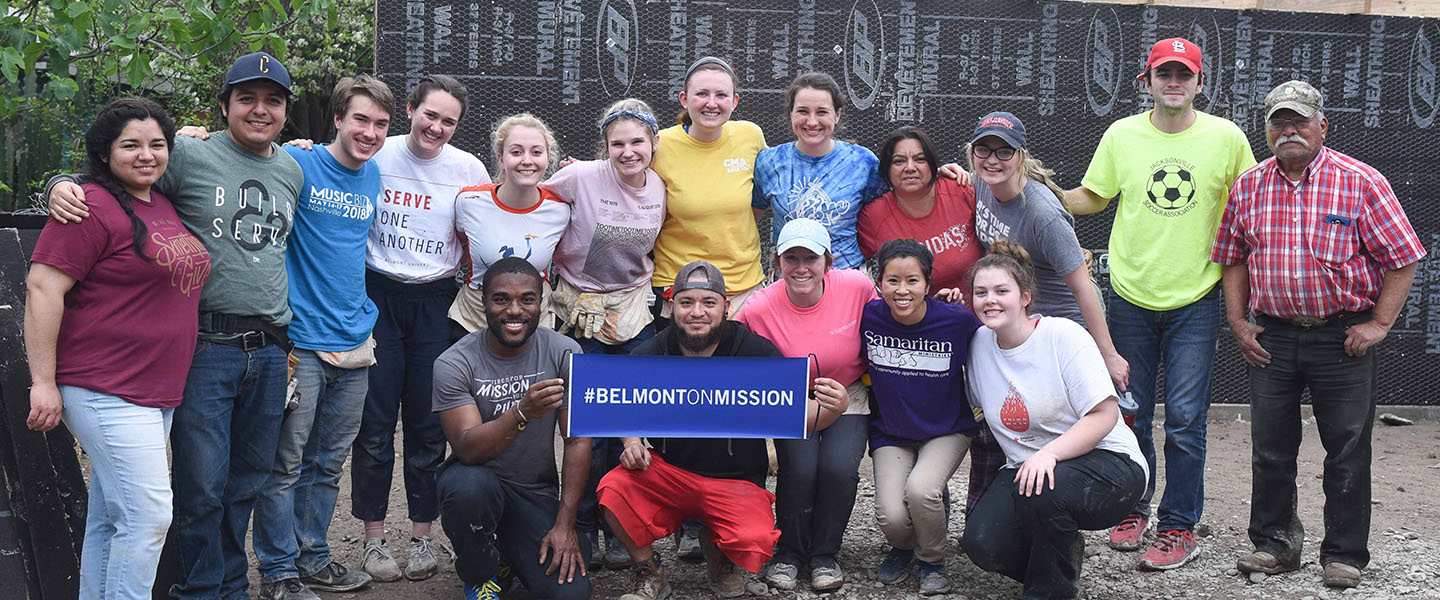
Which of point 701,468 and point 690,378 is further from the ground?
point 690,378

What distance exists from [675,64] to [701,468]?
10.6 feet

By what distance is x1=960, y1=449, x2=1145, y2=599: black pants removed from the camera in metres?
3.98

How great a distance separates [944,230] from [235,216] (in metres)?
2.68

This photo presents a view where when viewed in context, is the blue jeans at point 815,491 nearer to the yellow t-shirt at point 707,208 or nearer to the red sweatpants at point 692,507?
the red sweatpants at point 692,507

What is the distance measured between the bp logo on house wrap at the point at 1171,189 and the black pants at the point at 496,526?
272cm

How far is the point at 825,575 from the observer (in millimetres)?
4328

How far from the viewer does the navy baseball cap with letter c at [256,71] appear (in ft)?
12.1

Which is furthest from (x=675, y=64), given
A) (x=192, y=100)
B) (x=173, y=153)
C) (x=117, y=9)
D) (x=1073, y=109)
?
(x=192, y=100)

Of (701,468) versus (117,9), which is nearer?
(701,468)

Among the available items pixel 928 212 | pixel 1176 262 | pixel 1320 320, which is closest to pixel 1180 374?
pixel 1176 262

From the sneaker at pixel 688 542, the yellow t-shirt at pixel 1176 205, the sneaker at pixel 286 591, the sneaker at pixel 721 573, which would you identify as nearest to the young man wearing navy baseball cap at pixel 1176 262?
the yellow t-shirt at pixel 1176 205

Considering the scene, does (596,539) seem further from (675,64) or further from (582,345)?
(675,64)

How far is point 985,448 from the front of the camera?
14.8ft

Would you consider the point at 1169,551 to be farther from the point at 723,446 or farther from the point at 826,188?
the point at 826,188
